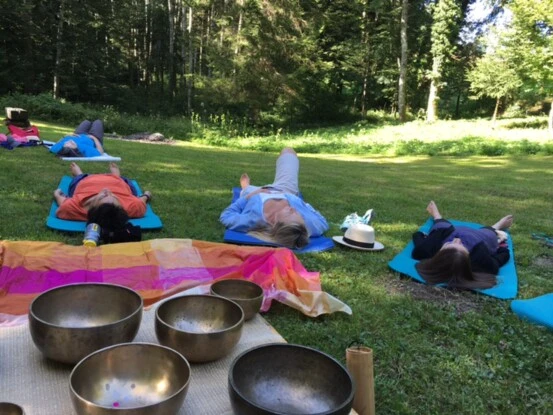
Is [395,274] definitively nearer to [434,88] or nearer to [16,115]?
[16,115]

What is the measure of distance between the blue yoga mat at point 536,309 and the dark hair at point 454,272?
0.39 metres

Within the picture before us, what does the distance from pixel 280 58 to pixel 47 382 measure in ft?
68.3

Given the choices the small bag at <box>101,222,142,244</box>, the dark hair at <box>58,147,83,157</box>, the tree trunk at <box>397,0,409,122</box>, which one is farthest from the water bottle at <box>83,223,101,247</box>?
the tree trunk at <box>397,0,409,122</box>

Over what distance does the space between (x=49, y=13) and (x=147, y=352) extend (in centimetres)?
2712

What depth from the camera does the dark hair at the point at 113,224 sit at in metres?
3.81

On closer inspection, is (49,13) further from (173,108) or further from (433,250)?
(433,250)

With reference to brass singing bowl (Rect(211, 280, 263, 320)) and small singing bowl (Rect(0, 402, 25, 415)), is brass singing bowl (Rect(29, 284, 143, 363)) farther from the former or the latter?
brass singing bowl (Rect(211, 280, 263, 320))

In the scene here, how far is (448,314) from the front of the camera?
304 cm

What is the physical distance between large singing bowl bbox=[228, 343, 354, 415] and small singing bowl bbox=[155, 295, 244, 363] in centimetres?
19

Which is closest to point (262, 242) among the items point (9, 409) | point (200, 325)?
point (200, 325)

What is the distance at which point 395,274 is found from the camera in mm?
3781

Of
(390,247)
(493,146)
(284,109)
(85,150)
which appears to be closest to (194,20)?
(284,109)

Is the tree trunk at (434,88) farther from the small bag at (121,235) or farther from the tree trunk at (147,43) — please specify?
the small bag at (121,235)

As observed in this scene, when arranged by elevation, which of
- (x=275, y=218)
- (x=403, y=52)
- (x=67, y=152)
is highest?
(x=403, y=52)
